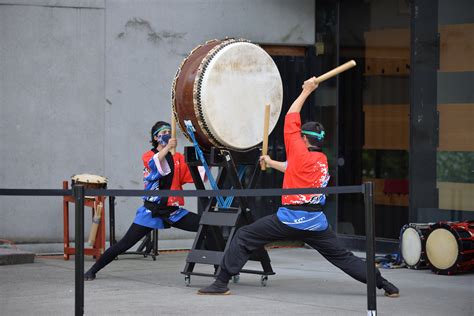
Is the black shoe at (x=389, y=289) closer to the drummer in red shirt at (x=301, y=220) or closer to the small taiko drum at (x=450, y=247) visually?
the drummer in red shirt at (x=301, y=220)

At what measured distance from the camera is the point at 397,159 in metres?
11.5

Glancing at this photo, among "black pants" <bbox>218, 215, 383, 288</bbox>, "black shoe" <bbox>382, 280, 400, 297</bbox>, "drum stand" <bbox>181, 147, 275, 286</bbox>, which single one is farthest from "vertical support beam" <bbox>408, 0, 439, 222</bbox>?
"black pants" <bbox>218, 215, 383, 288</bbox>

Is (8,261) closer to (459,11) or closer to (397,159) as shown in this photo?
(397,159)

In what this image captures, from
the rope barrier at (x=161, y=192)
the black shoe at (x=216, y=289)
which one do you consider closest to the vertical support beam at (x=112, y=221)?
the black shoe at (x=216, y=289)

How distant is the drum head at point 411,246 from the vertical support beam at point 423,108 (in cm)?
80

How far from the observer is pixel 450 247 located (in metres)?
9.72

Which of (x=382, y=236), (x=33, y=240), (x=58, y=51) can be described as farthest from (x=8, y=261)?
(x=382, y=236)

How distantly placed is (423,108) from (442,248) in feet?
5.94

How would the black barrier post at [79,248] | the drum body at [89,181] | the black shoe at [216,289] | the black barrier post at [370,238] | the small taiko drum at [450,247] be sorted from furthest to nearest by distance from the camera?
the drum body at [89,181] → the small taiko drum at [450,247] → the black shoe at [216,289] → the black barrier post at [79,248] → the black barrier post at [370,238]

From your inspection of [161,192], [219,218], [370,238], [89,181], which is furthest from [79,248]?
[89,181]

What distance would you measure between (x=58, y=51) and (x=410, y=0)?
12.5 feet

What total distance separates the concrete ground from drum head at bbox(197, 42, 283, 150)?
1324 millimetres

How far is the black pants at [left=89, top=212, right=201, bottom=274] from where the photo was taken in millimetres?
9375

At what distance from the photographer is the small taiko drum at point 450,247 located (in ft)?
31.6
